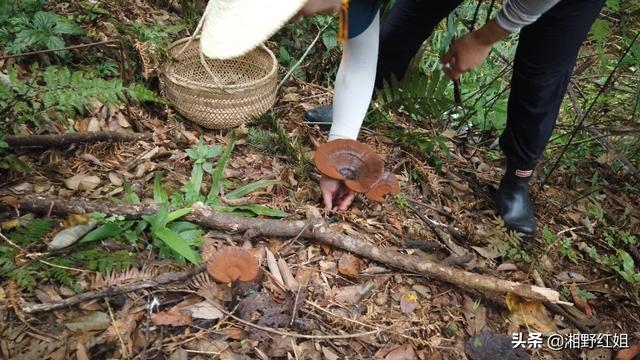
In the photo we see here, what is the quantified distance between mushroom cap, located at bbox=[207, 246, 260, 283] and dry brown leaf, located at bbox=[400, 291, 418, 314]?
2.75 feet

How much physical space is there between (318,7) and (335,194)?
4.34 ft

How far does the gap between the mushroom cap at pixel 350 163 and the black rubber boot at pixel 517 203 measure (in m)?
0.96

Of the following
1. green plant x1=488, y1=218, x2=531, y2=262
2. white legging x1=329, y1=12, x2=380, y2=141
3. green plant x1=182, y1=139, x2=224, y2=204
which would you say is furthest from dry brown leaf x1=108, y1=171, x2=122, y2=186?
green plant x1=488, y1=218, x2=531, y2=262

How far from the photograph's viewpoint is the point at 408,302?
2.43 metres

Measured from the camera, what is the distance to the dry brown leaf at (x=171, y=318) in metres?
2.03

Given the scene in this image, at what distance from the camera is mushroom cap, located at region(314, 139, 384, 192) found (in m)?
2.55

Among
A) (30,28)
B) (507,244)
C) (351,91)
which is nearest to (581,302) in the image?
(507,244)

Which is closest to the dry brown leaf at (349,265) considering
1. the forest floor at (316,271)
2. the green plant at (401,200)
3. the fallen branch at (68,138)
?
the forest floor at (316,271)

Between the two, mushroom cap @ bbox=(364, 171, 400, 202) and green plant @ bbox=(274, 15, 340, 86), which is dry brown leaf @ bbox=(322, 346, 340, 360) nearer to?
mushroom cap @ bbox=(364, 171, 400, 202)

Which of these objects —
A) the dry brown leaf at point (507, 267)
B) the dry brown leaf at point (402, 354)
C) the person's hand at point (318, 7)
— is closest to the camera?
the person's hand at point (318, 7)

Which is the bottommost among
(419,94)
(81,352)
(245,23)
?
(81,352)

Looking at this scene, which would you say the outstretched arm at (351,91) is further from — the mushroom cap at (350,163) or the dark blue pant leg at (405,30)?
the dark blue pant leg at (405,30)

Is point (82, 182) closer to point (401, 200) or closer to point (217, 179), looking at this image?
point (217, 179)

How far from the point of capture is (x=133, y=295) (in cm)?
209
